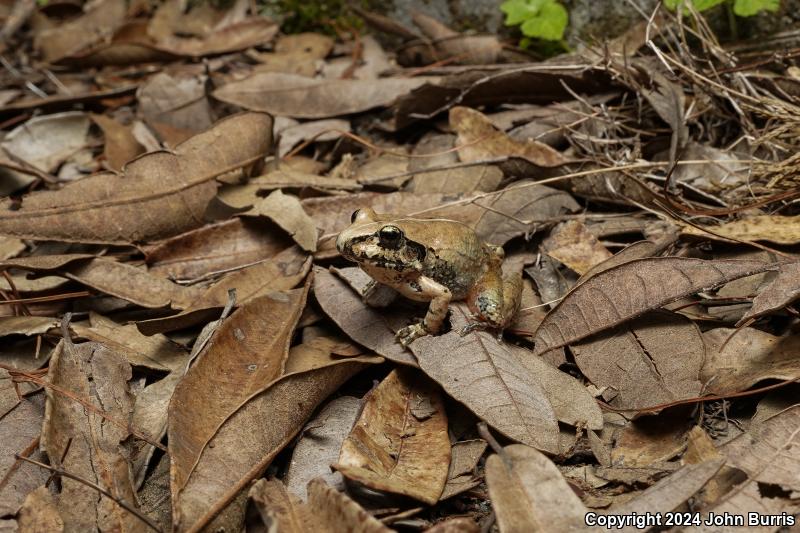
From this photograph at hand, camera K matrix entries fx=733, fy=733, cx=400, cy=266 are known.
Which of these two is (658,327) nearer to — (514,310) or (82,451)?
(514,310)

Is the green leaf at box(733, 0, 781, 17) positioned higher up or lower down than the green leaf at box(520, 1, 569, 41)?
higher up

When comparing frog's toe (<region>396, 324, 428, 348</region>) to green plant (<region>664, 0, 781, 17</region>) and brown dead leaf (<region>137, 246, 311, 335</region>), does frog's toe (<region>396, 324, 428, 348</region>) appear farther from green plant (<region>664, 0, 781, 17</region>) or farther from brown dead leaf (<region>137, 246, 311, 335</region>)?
green plant (<region>664, 0, 781, 17</region>)

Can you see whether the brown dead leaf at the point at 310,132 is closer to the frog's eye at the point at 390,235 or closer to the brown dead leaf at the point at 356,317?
the brown dead leaf at the point at 356,317

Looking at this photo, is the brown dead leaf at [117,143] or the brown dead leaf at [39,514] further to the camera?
the brown dead leaf at [117,143]

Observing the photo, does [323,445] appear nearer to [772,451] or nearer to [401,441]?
[401,441]

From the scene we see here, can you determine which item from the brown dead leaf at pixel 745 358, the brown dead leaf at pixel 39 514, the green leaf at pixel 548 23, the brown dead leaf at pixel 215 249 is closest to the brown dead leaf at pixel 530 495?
the brown dead leaf at pixel 745 358

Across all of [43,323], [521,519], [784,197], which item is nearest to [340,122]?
[43,323]

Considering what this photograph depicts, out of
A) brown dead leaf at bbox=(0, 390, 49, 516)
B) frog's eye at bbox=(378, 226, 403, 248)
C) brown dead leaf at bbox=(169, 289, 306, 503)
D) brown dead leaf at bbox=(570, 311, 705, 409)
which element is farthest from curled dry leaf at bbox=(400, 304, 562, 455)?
brown dead leaf at bbox=(0, 390, 49, 516)
